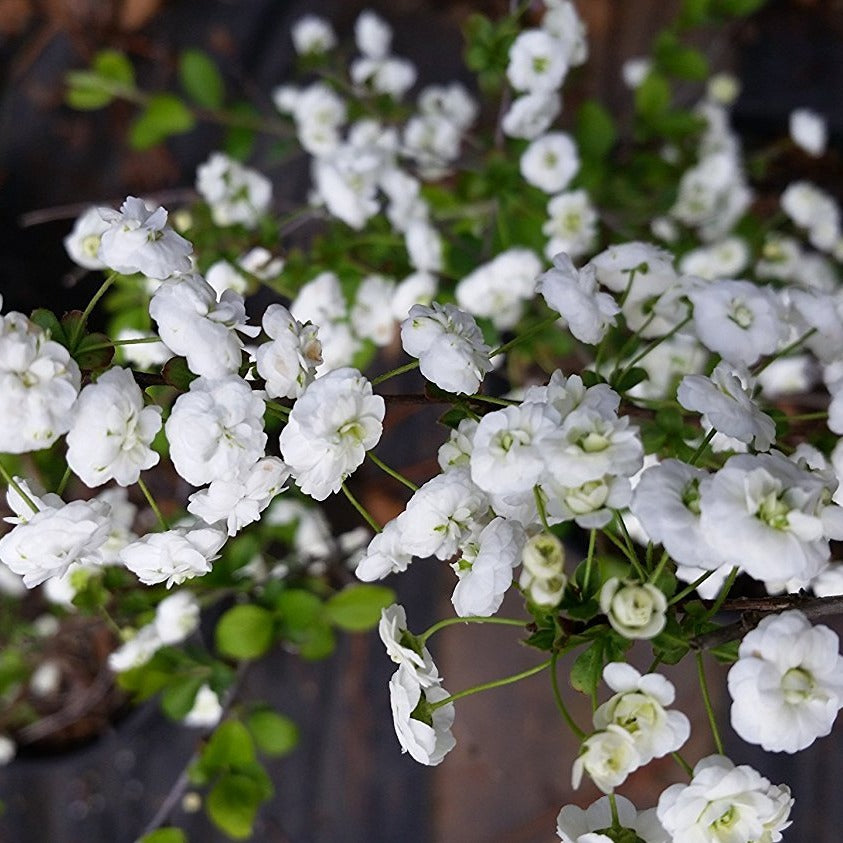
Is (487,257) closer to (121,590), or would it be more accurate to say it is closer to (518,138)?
(518,138)

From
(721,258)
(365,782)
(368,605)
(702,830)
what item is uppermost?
(702,830)

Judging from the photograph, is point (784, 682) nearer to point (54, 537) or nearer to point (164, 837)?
point (54, 537)

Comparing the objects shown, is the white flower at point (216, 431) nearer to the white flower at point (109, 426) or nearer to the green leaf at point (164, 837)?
the white flower at point (109, 426)

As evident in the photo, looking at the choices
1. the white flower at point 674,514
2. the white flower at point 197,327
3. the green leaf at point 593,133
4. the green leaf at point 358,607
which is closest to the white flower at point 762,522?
the white flower at point 674,514

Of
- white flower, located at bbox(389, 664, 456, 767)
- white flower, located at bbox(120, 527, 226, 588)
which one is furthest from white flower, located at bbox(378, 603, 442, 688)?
white flower, located at bbox(120, 527, 226, 588)

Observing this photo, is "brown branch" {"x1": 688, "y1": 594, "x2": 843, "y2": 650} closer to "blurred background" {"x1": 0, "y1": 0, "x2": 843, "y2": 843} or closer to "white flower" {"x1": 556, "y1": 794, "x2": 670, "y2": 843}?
"white flower" {"x1": 556, "y1": 794, "x2": 670, "y2": 843}

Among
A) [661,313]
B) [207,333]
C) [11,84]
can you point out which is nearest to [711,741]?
[661,313]
